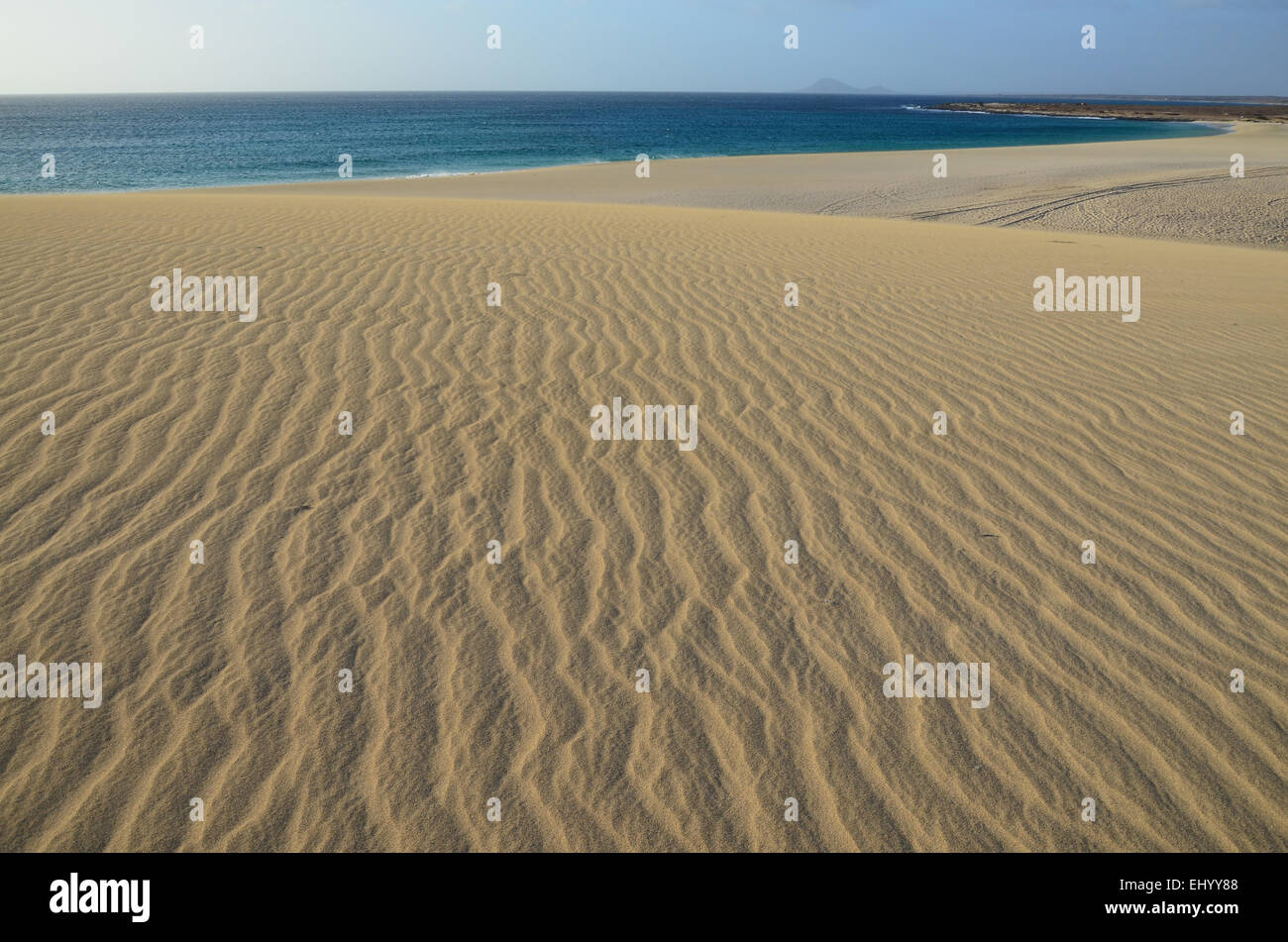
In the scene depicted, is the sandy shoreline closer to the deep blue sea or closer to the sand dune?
the deep blue sea

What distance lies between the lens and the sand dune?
2688 millimetres

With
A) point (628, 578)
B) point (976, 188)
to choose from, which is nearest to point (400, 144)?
point (976, 188)

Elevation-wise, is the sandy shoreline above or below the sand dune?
above

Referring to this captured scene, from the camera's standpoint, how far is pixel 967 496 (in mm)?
4516

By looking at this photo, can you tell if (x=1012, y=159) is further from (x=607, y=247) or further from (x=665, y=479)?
(x=665, y=479)

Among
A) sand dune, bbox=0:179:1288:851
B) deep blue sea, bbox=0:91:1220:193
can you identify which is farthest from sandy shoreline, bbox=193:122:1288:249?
sand dune, bbox=0:179:1288:851

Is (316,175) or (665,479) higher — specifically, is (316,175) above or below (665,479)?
above

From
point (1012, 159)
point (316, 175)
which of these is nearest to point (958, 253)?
point (1012, 159)

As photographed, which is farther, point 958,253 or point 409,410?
point 958,253

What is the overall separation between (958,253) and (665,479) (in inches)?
329

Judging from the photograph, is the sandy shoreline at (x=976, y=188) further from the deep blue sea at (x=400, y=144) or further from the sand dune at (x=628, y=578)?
the sand dune at (x=628, y=578)

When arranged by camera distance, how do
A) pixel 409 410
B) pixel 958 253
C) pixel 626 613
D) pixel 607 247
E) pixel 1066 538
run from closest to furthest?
1. pixel 626 613
2. pixel 1066 538
3. pixel 409 410
4. pixel 607 247
5. pixel 958 253
